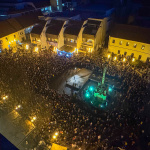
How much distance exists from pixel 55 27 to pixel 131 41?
18.9 meters

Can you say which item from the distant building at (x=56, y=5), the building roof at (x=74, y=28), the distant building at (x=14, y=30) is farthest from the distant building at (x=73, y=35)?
the distant building at (x=56, y=5)

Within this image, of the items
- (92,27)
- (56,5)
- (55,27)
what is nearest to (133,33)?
(92,27)

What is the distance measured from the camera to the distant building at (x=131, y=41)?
2951 centimetres

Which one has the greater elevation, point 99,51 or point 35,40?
point 35,40

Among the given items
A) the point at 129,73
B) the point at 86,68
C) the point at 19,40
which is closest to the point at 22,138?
the point at 86,68

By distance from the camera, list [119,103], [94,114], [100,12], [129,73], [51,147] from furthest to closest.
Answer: [100,12] < [129,73] < [119,103] < [94,114] < [51,147]

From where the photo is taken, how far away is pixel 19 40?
A: 3997 centimetres

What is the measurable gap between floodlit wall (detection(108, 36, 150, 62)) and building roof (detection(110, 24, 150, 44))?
79 cm

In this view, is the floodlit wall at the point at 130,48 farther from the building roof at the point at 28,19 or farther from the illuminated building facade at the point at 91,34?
the building roof at the point at 28,19

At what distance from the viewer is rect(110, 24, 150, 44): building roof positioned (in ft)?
96.9

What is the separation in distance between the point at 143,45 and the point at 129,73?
8.25m

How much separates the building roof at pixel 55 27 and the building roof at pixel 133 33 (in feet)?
43.5

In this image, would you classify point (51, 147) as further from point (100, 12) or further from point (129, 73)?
point (100, 12)

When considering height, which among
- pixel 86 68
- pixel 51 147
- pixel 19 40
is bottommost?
pixel 51 147
